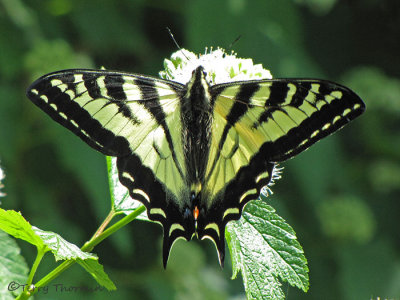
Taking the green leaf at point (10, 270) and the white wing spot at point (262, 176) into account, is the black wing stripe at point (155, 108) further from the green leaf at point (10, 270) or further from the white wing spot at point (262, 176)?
the green leaf at point (10, 270)

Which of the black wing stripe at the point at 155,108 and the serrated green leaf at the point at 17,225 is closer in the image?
the serrated green leaf at the point at 17,225

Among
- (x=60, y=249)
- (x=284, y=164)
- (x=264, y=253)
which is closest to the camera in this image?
(x=60, y=249)

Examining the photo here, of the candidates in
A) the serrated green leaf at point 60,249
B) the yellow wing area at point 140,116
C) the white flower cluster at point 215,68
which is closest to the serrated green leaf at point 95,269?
the serrated green leaf at point 60,249

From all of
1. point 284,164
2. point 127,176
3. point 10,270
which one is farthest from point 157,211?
point 284,164

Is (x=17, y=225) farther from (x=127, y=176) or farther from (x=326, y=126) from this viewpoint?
(x=326, y=126)

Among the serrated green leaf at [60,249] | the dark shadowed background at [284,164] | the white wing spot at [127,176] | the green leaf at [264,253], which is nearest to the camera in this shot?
the serrated green leaf at [60,249]

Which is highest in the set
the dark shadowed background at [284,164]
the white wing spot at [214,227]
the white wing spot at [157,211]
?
the dark shadowed background at [284,164]

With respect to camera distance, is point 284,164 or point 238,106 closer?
point 238,106
